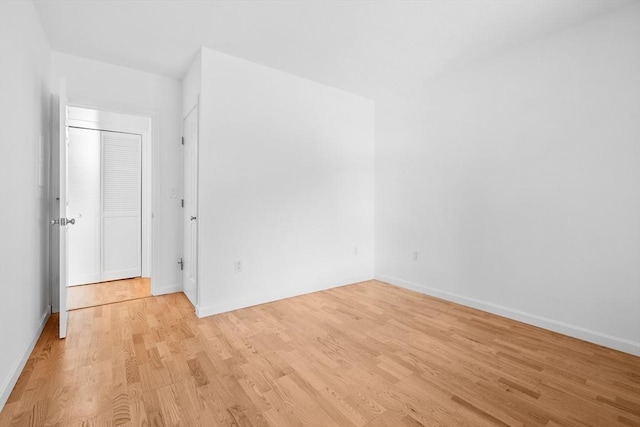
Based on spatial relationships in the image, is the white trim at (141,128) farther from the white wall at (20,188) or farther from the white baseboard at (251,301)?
the white baseboard at (251,301)

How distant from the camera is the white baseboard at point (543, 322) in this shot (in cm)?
232

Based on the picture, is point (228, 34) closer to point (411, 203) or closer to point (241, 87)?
point (241, 87)

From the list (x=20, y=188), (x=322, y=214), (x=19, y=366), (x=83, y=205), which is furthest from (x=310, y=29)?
(x=83, y=205)

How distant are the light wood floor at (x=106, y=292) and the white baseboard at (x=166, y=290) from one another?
0.09 metres

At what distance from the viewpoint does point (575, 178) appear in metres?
2.57

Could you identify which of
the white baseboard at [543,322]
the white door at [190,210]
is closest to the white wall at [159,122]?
the white door at [190,210]

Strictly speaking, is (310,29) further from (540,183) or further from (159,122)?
(540,183)

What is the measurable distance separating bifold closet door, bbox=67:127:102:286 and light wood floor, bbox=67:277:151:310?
24 cm

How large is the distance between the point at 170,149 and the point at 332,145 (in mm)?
2025

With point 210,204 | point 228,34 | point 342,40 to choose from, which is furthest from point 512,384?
point 228,34

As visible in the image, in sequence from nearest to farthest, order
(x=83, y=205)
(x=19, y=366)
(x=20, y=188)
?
(x=19, y=366), (x=20, y=188), (x=83, y=205)

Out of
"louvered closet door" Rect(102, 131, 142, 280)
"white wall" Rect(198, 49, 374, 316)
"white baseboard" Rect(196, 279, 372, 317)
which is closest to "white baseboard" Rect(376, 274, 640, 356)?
"white wall" Rect(198, 49, 374, 316)

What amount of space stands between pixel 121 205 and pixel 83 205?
43 centimetres

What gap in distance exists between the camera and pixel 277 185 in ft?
11.5
